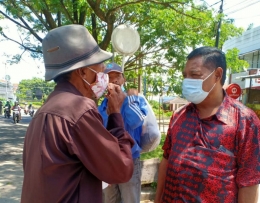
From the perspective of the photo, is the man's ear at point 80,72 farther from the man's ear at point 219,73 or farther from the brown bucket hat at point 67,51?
the man's ear at point 219,73

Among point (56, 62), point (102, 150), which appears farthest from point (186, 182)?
point (56, 62)

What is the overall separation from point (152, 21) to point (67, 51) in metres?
5.53

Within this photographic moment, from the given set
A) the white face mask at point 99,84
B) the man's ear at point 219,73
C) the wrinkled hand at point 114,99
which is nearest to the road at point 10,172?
the wrinkled hand at point 114,99

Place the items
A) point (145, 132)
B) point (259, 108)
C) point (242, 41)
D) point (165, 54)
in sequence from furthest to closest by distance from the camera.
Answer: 1. point (242, 41)
2. point (259, 108)
3. point (165, 54)
4. point (145, 132)

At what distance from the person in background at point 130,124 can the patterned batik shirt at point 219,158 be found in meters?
0.64

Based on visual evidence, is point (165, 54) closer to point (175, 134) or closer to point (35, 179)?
point (175, 134)

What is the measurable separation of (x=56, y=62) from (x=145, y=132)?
1324 millimetres

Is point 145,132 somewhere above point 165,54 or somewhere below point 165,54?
below

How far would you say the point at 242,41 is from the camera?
72.8 feet

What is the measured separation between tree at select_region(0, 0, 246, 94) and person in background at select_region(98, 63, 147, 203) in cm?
323

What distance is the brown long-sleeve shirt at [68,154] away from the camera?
3.67ft

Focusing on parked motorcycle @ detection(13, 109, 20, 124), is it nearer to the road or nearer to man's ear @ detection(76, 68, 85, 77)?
the road

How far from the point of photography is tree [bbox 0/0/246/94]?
5.88 m

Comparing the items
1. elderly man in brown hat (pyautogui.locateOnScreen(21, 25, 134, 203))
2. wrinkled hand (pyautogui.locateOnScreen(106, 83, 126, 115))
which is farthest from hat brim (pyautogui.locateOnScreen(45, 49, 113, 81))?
wrinkled hand (pyautogui.locateOnScreen(106, 83, 126, 115))
